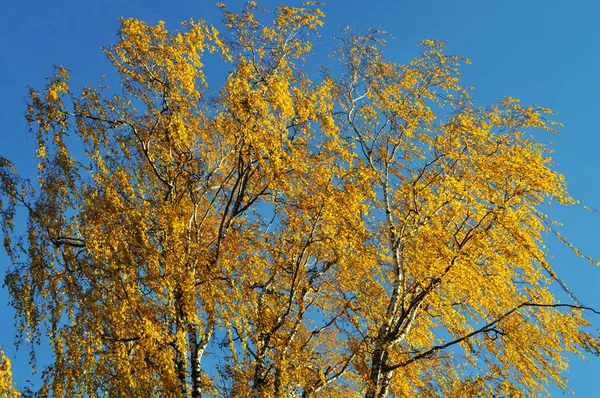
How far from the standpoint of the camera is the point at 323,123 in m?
12.4

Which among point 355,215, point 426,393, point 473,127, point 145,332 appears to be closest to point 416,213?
point 355,215

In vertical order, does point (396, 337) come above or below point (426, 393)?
above

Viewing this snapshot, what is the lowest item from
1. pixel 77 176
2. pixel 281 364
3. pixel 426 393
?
pixel 426 393

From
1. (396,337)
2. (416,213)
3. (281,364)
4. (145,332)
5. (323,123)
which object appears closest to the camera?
(145,332)

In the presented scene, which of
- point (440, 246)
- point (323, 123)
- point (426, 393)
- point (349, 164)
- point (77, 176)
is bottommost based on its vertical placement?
point (426, 393)

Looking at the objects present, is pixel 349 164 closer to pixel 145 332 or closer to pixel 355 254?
pixel 355 254

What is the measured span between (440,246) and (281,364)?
3186 millimetres

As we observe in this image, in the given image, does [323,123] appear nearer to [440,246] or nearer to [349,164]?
[349,164]

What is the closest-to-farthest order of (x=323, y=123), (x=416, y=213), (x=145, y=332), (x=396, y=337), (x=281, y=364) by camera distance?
(x=145, y=332), (x=281, y=364), (x=396, y=337), (x=416, y=213), (x=323, y=123)

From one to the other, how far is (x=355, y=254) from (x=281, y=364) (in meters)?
2.37

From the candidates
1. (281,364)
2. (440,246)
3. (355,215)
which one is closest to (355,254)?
(355,215)

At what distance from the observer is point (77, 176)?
1009 centimetres

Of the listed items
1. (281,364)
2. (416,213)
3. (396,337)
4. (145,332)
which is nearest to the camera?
(145,332)

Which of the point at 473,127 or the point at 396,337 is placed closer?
the point at 396,337
